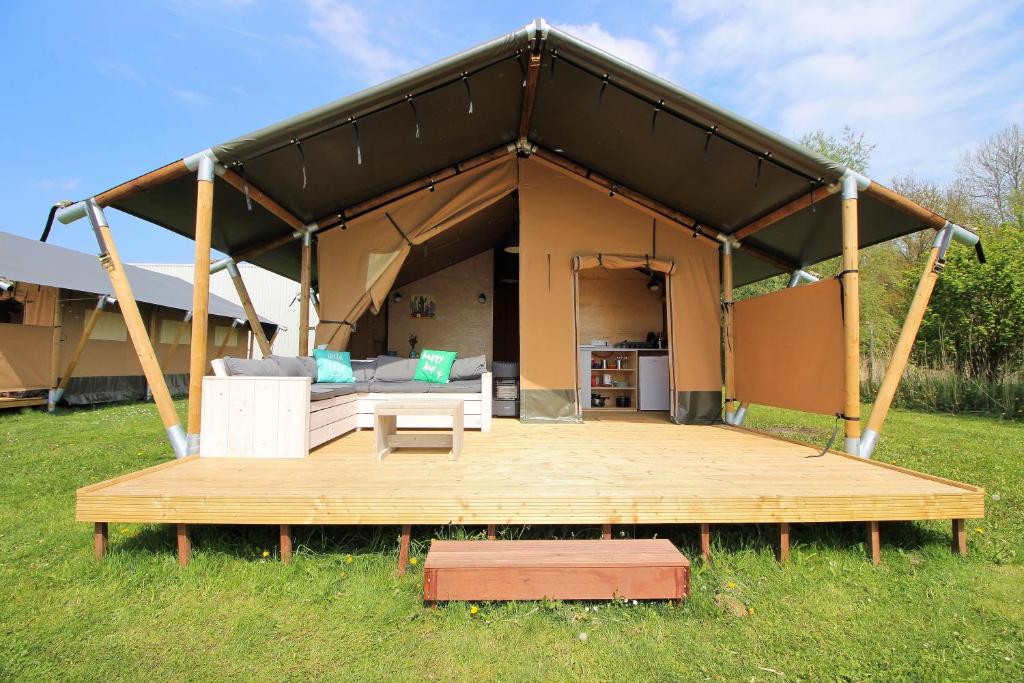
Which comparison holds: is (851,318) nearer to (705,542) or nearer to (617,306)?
(705,542)

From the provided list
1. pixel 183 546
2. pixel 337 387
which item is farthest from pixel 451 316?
pixel 183 546

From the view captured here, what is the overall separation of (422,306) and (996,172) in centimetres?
1674

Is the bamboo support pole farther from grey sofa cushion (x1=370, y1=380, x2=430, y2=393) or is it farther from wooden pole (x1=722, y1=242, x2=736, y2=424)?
wooden pole (x1=722, y1=242, x2=736, y2=424)

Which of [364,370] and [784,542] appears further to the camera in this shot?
[364,370]

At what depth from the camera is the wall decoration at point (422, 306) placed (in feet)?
31.1

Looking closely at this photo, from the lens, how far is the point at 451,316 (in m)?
9.53

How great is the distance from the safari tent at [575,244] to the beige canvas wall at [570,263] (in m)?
0.03

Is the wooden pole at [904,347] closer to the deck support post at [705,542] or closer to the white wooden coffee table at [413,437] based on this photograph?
the deck support post at [705,542]

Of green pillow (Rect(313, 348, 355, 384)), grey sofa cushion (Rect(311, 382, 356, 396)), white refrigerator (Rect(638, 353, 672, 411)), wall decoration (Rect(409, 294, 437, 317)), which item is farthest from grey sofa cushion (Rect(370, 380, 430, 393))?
wall decoration (Rect(409, 294, 437, 317))

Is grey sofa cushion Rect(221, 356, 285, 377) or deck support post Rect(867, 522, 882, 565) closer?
deck support post Rect(867, 522, 882, 565)

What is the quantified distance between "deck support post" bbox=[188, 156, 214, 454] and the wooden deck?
32 cm

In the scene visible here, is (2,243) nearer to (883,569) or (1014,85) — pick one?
(883,569)

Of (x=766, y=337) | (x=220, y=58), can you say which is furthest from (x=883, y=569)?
(x=220, y=58)

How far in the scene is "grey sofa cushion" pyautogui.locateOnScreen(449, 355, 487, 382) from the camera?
561cm
